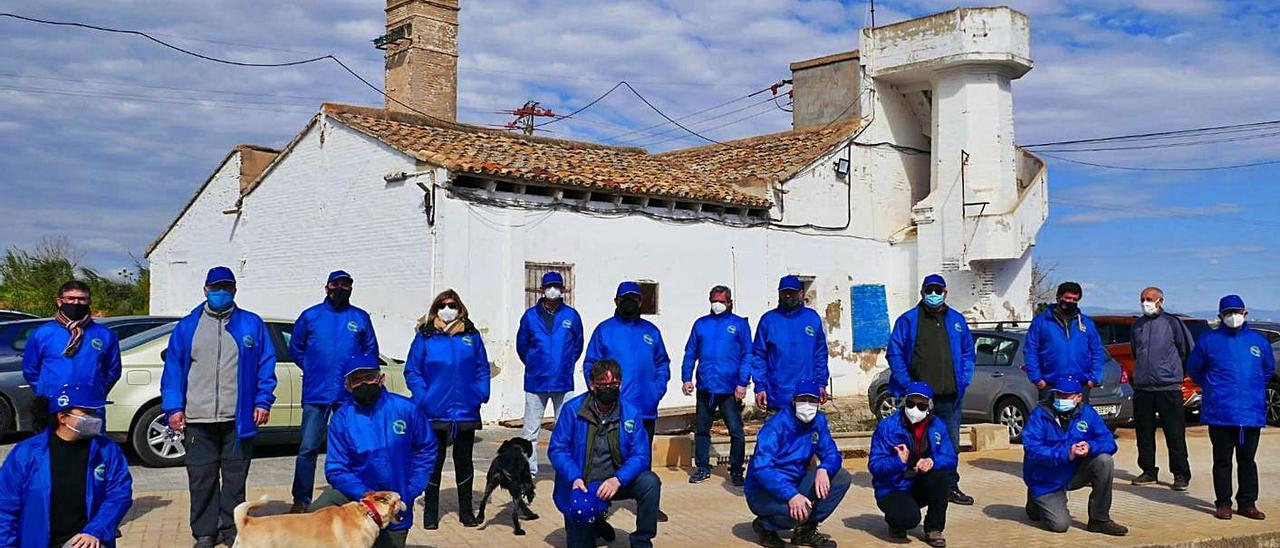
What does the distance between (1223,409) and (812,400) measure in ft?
11.9

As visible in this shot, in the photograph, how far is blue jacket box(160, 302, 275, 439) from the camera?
23.6 ft

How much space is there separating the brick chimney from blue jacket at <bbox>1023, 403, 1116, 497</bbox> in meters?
15.4

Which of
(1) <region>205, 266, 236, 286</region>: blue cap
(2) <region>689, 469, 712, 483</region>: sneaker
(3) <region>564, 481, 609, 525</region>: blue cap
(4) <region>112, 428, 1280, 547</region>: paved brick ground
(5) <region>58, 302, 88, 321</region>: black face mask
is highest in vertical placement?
(1) <region>205, 266, 236, 286</region>: blue cap

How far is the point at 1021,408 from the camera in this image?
13.8 m

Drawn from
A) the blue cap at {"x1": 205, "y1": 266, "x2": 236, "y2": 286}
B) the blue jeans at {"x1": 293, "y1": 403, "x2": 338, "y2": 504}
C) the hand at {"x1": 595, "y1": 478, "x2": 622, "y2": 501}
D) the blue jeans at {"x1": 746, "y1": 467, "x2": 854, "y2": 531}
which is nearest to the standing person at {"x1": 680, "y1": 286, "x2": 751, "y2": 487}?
the blue jeans at {"x1": 746, "y1": 467, "x2": 854, "y2": 531}

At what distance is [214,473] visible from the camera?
7.24m

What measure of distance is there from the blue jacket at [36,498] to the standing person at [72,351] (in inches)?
64.0

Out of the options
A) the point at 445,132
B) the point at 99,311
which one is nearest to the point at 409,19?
the point at 445,132

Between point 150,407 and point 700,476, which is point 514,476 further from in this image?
point 150,407

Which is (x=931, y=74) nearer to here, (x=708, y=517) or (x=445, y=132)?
(x=445, y=132)

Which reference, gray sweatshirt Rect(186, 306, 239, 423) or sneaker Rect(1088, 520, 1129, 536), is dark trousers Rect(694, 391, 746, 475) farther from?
gray sweatshirt Rect(186, 306, 239, 423)

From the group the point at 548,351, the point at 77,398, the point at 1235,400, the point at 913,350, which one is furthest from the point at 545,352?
the point at 1235,400

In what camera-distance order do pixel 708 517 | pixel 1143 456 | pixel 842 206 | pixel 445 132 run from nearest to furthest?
pixel 708 517 < pixel 1143 456 < pixel 445 132 < pixel 842 206

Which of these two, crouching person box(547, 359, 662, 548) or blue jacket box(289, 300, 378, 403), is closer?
crouching person box(547, 359, 662, 548)
